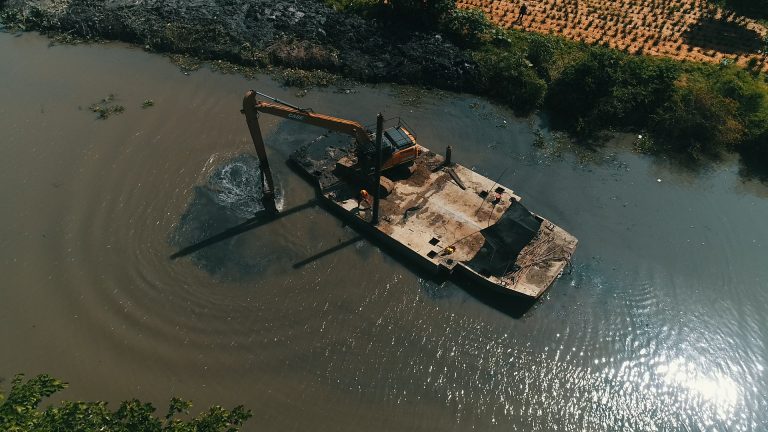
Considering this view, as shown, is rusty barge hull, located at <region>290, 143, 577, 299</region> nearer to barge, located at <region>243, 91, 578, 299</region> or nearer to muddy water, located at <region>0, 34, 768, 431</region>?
barge, located at <region>243, 91, 578, 299</region>

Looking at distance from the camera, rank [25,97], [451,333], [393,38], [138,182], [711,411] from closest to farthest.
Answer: [711,411]
[451,333]
[138,182]
[25,97]
[393,38]

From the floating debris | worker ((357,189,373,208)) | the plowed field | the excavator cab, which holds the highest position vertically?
the plowed field

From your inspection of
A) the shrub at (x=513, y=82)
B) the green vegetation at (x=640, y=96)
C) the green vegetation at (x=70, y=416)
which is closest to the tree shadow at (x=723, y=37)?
the green vegetation at (x=640, y=96)

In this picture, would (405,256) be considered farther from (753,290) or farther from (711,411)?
(753,290)

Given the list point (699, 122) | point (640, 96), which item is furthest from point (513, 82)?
point (699, 122)

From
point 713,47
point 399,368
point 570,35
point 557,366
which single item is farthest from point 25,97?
point 713,47

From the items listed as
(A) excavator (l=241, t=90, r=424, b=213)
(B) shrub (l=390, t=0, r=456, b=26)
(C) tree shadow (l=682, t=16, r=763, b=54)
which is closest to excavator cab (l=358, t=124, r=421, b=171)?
(A) excavator (l=241, t=90, r=424, b=213)
